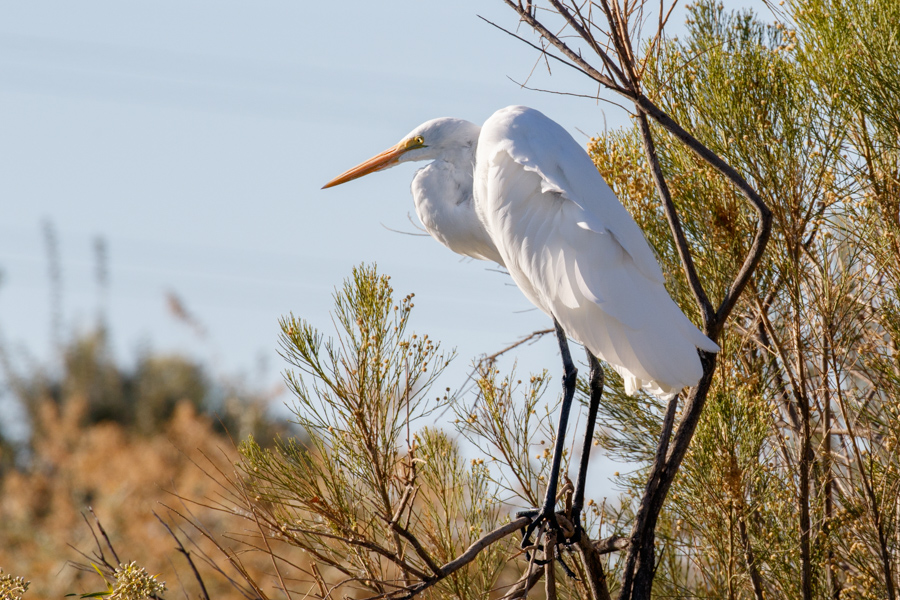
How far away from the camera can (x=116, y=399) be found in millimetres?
9406

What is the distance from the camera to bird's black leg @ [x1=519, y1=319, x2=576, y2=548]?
1.64 metres

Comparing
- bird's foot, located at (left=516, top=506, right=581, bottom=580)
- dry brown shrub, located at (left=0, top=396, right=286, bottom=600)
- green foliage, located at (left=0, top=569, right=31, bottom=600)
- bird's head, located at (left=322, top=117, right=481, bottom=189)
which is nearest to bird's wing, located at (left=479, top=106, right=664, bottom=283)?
bird's head, located at (left=322, top=117, right=481, bottom=189)

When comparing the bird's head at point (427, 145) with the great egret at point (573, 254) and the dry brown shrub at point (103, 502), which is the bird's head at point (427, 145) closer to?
the great egret at point (573, 254)

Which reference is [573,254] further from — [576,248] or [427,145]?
[427,145]

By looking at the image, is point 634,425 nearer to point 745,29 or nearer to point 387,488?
point 387,488

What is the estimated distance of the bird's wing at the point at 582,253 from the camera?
5.23ft

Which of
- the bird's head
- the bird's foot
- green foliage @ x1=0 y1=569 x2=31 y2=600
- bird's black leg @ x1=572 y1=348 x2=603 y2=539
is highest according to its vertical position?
the bird's head

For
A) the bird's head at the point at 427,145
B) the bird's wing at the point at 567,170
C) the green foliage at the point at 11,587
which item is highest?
the bird's head at the point at 427,145

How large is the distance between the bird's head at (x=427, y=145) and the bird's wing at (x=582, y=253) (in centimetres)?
21

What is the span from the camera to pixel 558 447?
1749 millimetres

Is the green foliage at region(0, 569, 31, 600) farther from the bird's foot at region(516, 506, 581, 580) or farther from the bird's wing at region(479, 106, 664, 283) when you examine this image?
the bird's wing at region(479, 106, 664, 283)

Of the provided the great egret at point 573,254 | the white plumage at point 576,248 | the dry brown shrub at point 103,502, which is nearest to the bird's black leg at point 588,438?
the great egret at point 573,254

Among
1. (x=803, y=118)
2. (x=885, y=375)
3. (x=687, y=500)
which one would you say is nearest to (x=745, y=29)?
(x=803, y=118)

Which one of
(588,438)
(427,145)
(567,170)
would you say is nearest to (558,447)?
(588,438)
